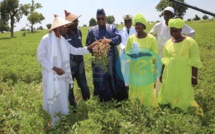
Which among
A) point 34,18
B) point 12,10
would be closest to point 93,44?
point 12,10

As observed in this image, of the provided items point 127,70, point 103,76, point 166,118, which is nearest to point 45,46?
point 103,76

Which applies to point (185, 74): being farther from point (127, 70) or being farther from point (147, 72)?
point (127, 70)

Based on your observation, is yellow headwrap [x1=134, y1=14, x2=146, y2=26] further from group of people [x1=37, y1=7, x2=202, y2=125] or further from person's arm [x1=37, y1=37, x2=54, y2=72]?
person's arm [x1=37, y1=37, x2=54, y2=72]

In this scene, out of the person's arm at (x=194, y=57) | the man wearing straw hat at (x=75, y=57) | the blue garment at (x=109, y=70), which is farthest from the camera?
the blue garment at (x=109, y=70)

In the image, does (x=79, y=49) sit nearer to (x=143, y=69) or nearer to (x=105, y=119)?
(x=143, y=69)

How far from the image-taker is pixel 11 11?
45.2m

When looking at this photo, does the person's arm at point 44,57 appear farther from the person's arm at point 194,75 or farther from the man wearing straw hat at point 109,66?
the person's arm at point 194,75

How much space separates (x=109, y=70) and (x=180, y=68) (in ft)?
4.71

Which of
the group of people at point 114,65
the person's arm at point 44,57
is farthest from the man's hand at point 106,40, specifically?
the person's arm at point 44,57

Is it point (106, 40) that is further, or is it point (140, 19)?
point (106, 40)

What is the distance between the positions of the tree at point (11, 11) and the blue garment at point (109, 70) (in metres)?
40.2

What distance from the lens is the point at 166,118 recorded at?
3.87m

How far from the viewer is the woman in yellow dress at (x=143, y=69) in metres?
4.75

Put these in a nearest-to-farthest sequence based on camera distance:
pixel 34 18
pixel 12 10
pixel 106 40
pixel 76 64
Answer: pixel 106 40, pixel 76 64, pixel 12 10, pixel 34 18
